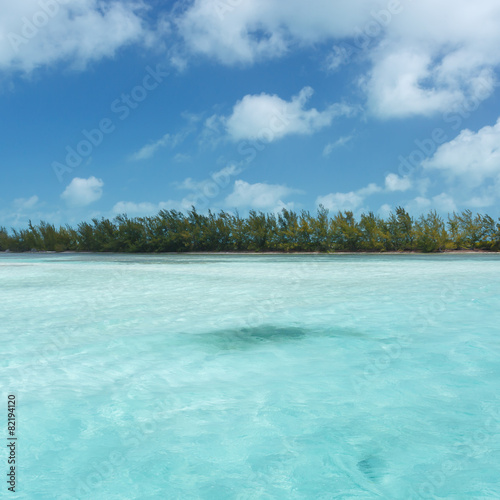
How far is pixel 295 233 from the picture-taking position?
34750 mm

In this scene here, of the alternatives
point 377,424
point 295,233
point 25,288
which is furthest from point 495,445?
point 295,233

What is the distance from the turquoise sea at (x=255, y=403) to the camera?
251cm

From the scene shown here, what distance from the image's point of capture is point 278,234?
35.4 meters

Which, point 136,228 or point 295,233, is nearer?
point 295,233

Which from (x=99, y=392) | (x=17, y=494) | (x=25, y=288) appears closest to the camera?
(x=17, y=494)

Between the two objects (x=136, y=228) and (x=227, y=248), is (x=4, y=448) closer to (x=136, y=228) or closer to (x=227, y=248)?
(x=227, y=248)

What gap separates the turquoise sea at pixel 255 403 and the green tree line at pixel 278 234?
2630 centimetres

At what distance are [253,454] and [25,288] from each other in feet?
32.4

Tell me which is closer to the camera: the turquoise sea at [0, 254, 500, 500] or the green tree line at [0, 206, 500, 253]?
the turquoise sea at [0, 254, 500, 500]

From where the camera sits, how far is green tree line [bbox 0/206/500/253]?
3203 centimetres

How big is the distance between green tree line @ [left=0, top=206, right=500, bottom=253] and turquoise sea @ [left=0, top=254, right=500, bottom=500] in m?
26.3

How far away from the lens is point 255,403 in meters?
3.55

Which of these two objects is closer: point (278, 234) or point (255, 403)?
point (255, 403)

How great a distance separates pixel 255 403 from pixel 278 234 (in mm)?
32041
